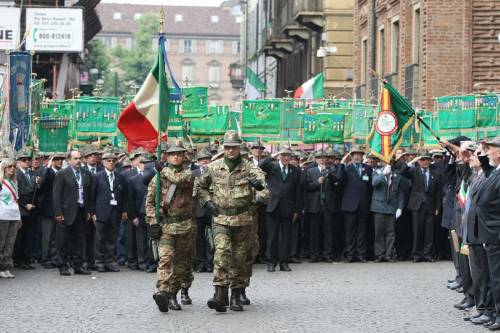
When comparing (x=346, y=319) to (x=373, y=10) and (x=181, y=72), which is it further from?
(x=181, y=72)

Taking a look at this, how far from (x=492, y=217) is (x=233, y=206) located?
320 cm

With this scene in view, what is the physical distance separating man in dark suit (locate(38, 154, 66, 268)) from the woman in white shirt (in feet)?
5.10

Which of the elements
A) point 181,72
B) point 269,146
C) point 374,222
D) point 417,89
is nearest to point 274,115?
point 269,146

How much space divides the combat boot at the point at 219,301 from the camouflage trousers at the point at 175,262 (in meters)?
0.53

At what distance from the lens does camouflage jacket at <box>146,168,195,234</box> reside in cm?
1520

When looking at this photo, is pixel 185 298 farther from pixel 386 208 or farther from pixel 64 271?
pixel 386 208

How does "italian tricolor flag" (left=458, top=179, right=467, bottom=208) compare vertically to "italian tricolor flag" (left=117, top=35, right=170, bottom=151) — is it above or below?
below

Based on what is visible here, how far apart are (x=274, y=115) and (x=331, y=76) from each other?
A: 1598 centimetres

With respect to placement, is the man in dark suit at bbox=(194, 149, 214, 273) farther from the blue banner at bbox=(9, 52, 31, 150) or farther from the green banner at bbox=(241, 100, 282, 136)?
the green banner at bbox=(241, 100, 282, 136)

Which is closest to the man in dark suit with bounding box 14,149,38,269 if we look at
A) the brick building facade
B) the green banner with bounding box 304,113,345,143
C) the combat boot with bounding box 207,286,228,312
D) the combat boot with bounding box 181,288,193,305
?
the combat boot with bounding box 181,288,193,305

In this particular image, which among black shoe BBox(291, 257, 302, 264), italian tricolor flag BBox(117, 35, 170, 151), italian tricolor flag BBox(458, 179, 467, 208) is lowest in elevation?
black shoe BBox(291, 257, 302, 264)

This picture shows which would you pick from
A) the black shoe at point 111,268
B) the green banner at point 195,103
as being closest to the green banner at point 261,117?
the green banner at point 195,103

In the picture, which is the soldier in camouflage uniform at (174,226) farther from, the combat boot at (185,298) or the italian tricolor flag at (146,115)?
the italian tricolor flag at (146,115)

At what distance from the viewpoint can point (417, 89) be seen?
110 feet
